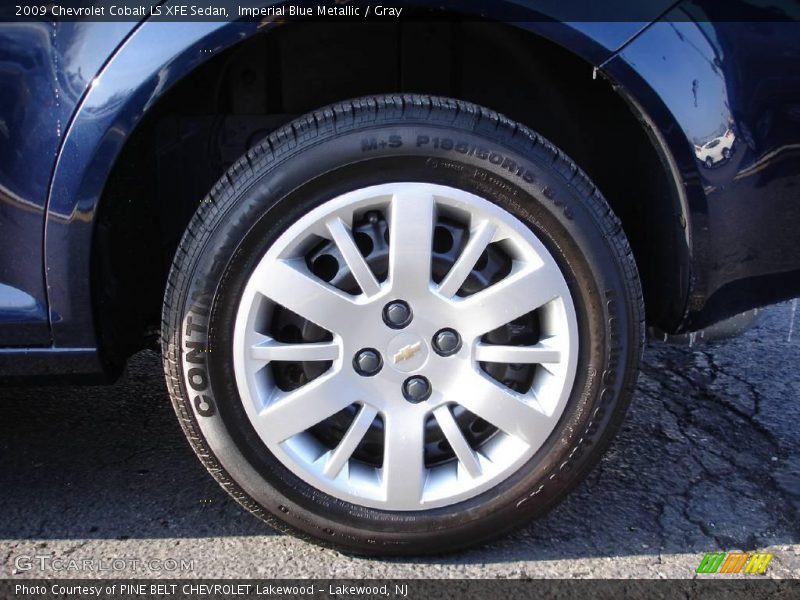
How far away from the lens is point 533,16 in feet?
5.37

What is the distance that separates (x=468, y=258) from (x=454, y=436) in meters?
0.37

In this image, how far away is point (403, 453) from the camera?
5.80 ft

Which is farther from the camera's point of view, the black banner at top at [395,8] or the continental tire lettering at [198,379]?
the continental tire lettering at [198,379]

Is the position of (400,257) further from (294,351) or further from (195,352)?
(195,352)

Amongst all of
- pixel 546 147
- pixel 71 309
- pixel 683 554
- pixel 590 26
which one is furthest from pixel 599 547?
pixel 71 309

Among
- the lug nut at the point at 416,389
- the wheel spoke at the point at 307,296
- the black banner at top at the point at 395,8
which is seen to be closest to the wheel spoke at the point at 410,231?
the wheel spoke at the point at 307,296

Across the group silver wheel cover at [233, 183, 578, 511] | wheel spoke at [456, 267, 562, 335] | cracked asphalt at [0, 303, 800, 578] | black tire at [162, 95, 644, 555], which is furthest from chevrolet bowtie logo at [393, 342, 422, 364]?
cracked asphalt at [0, 303, 800, 578]

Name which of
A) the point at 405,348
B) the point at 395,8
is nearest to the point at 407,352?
the point at 405,348

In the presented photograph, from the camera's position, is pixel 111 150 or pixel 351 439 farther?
pixel 351 439

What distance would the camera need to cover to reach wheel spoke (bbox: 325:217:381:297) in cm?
169

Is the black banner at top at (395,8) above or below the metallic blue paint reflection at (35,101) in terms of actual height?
above

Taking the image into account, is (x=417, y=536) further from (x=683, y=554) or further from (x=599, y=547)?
(x=683, y=554)

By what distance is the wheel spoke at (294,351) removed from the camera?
Result: 5.65ft

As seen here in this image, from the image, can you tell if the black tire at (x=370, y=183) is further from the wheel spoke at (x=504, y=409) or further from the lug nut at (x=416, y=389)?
the lug nut at (x=416, y=389)
